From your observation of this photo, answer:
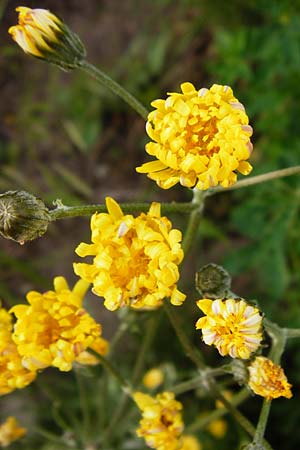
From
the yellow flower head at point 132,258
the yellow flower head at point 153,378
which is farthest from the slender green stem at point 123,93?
the yellow flower head at point 153,378

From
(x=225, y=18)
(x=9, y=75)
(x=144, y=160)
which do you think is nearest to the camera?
(x=225, y=18)

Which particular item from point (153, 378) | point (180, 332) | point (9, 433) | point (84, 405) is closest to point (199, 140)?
point (180, 332)

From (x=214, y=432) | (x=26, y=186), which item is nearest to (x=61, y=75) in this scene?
(x=26, y=186)

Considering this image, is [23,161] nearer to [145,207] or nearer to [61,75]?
[61,75]

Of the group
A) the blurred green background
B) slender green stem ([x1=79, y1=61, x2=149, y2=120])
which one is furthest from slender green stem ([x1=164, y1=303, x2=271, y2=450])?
the blurred green background

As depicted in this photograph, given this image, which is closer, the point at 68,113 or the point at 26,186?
the point at 26,186

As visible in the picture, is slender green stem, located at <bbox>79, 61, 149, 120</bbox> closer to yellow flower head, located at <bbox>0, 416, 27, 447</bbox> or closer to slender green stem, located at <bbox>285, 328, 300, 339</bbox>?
slender green stem, located at <bbox>285, 328, 300, 339</bbox>
